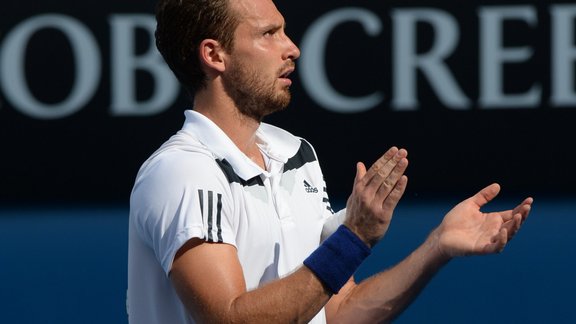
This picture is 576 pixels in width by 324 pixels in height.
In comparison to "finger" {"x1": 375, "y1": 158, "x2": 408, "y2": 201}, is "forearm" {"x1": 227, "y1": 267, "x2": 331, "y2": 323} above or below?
below

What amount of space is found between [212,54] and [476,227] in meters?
0.59

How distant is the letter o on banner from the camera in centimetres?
452

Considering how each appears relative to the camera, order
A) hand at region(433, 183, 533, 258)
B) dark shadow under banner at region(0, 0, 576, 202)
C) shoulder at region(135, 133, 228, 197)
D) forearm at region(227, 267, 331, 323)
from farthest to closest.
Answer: dark shadow under banner at region(0, 0, 576, 202) < hand at region(433, 183, 533, 258) < shoulder at region(135, 133, 228, 197) < forearm at region(227, 267, 331, 323)

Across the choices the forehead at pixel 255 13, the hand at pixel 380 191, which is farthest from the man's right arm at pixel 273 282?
the forehead at pixel 255 13

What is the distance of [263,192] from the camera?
2.63m

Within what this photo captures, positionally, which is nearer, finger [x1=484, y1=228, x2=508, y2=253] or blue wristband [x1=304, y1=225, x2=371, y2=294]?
blue wristband [x1=304, y1=225, x2=371, y2=294]

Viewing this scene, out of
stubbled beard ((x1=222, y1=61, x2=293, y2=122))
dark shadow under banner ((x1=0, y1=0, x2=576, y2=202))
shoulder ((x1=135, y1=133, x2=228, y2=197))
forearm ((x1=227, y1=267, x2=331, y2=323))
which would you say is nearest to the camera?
forearm ((x1=227, y1=267, x2=331, y2=323))

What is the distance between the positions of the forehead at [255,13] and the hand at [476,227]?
19.8 inches

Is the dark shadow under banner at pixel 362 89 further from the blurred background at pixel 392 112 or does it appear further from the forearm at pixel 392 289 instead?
the forearm at pixel 392 289

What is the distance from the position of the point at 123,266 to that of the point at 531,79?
140cm

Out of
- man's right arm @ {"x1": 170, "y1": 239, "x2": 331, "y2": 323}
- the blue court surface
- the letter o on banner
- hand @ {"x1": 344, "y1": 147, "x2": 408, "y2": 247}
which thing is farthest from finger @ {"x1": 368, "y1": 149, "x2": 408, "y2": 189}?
the letter o on banner

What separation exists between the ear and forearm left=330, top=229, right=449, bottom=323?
0.51 m

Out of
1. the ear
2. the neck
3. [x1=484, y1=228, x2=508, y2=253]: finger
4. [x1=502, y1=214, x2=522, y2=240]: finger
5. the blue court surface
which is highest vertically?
the ear

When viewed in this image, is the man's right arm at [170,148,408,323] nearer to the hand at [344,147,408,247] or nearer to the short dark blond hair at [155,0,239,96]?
the hand at [344,147,408,247]
